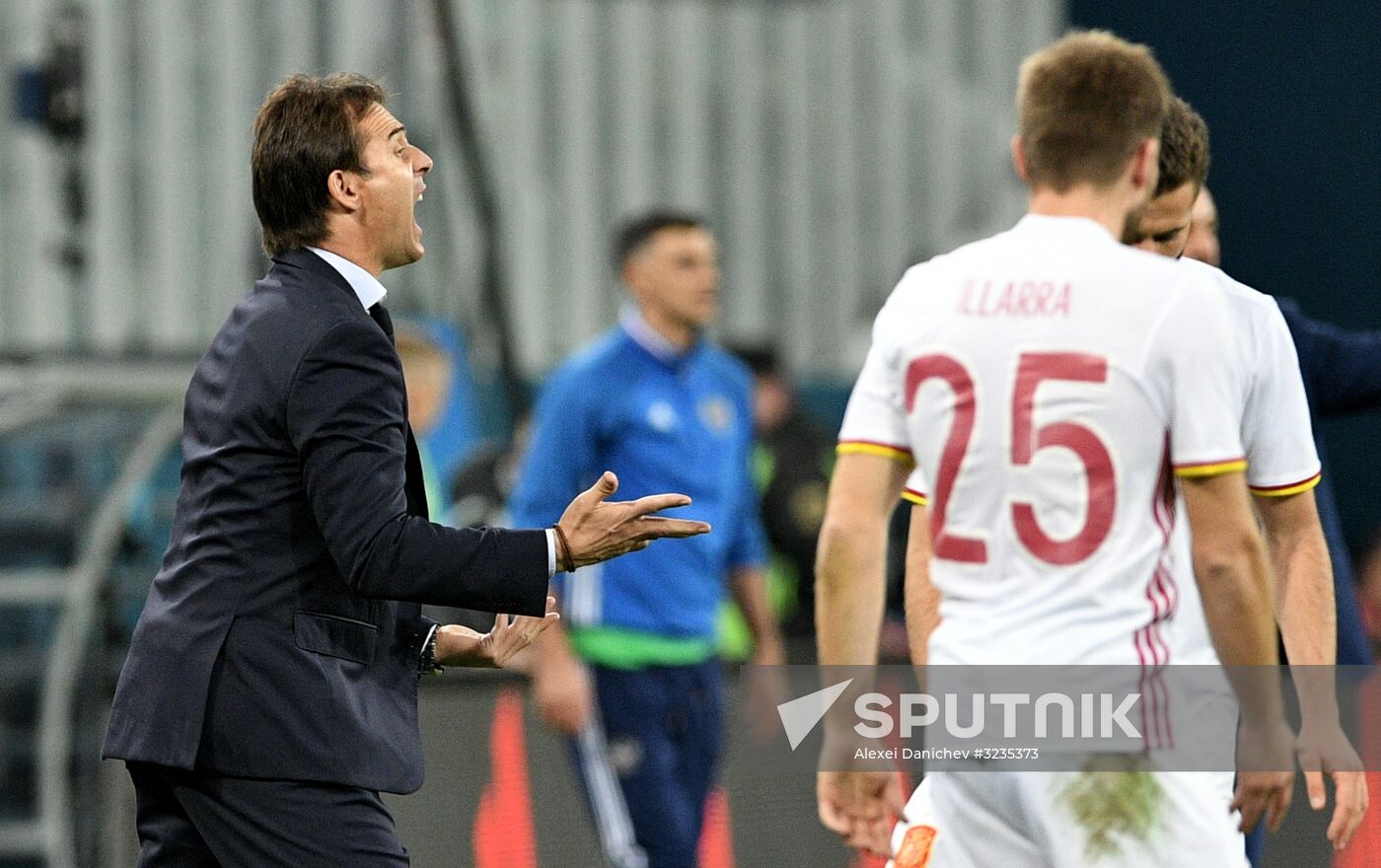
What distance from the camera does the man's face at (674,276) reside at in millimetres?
5980

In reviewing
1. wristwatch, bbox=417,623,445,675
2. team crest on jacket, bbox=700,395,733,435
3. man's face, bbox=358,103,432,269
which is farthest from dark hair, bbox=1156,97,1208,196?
team crest on jacket, bbox=700,395,733,435

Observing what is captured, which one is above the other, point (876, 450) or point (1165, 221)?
point (1165, 221)

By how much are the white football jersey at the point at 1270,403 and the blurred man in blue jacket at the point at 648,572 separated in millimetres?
2753

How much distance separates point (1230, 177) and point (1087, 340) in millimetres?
9246

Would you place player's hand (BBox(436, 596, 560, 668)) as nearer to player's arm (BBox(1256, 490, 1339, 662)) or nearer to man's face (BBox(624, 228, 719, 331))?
player's arm (BBox(1256, 490, 1339, 662))

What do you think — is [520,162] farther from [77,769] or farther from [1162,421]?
[1162,421]

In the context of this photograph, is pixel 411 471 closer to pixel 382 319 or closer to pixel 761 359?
pixel 382 319

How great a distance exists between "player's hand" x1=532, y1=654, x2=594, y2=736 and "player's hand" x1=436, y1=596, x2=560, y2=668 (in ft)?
7.97

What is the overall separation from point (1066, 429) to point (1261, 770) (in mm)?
549

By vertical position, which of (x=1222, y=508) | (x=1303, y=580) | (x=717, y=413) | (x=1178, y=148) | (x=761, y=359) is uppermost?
(x=1178, y=148)

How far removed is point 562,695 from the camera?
5500mm

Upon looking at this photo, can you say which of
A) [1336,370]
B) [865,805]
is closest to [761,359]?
[1336,370]

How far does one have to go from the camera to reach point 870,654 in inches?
115

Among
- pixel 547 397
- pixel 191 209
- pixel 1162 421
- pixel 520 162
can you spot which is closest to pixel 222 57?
pixel 191 209
